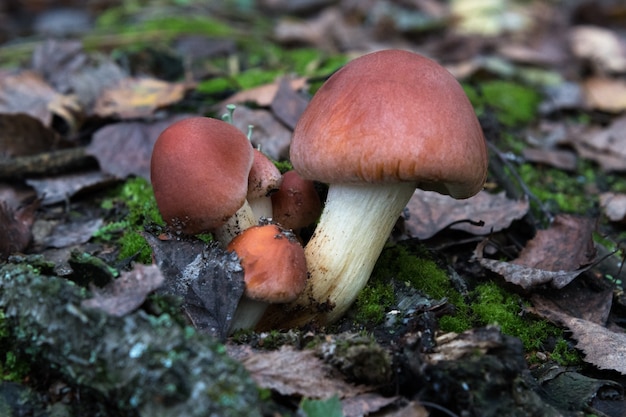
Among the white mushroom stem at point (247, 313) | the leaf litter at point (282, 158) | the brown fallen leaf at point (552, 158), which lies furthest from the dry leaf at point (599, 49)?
the white mushroom stem at point (247, 313)

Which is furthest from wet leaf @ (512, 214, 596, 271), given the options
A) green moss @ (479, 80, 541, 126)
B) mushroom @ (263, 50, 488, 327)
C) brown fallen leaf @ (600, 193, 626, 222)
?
green moss @ (479, 80, 541, 126)

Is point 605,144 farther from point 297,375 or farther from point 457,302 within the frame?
point 297,375

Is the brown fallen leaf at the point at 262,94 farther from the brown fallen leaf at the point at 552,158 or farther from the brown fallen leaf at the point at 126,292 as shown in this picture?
the brown fallen leaf at the point at 126,292

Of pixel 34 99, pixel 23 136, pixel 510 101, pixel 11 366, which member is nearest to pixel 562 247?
pixel 11 366

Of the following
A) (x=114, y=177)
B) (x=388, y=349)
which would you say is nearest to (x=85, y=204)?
(x=114, y=177)

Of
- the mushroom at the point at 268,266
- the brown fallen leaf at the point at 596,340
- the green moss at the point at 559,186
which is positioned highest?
the green moss at the point at 559,186

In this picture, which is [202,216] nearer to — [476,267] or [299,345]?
[299,345]
